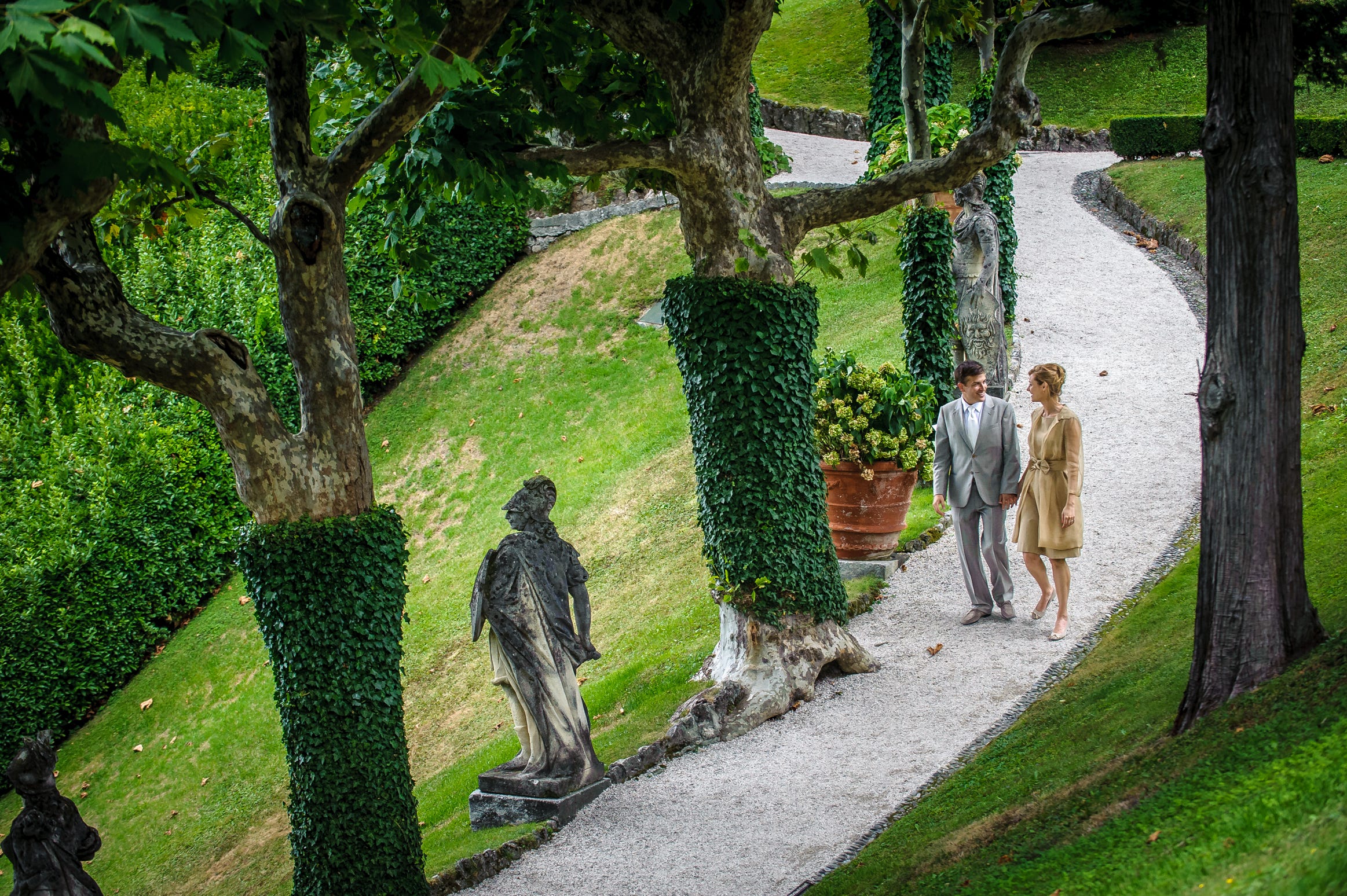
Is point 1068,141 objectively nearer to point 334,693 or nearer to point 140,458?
point 140,458

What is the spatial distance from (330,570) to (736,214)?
175 inches

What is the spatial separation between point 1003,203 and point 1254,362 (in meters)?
13.2

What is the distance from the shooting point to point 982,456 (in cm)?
988

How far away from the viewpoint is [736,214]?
9500 millimetres

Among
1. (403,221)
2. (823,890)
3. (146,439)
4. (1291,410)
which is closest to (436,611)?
(146,439)

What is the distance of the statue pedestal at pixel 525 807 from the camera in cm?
827

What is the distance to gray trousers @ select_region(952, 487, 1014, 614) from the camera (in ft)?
32.8

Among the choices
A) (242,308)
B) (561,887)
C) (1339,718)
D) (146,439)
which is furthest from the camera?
(242,308)

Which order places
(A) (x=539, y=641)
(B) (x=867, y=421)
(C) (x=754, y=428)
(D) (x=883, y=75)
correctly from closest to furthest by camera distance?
(A) (x=539, y=641), (C) (x=754, y=428), (B) (x=867, y=421), (D) (x=883, y=75)

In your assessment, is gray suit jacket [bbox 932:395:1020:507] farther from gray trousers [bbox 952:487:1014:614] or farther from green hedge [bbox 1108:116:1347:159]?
green hedge [bbox 1108:116:1347:159]

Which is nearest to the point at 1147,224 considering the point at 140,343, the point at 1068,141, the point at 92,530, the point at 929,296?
the point at 1068,141

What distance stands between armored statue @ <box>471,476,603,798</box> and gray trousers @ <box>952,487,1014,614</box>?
3.63 m


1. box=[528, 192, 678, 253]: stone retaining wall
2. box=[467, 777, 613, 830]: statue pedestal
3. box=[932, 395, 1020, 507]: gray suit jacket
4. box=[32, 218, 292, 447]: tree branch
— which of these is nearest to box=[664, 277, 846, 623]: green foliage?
box=[932, 395, 1020, 507]: gray suit jacket

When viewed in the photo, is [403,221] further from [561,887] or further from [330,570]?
[561,887]
